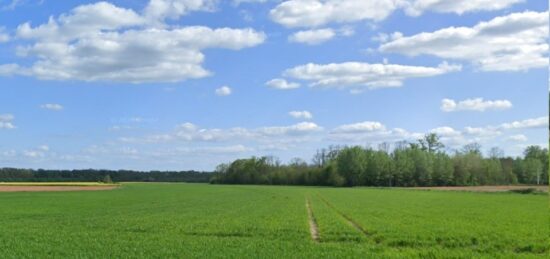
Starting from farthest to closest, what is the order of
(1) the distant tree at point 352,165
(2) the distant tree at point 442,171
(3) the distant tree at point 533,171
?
(3) the distant tree at point 533,171, (1) the distant tree at point 352,165, (2) the distant tree at point 442,171

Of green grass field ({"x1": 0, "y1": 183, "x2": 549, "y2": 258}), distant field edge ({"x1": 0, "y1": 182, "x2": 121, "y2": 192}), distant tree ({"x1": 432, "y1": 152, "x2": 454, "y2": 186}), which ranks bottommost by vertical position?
green grass field ({"x1": 0, "y1": 183, "x2": 549, "y2": 258})

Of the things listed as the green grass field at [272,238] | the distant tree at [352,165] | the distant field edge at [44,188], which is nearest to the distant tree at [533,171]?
the distant tree at [352,165]

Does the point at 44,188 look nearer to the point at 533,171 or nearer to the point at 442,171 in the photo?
the point at 442,171

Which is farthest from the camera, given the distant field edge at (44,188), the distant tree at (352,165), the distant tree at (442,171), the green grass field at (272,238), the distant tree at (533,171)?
the distant tree at (533,171)

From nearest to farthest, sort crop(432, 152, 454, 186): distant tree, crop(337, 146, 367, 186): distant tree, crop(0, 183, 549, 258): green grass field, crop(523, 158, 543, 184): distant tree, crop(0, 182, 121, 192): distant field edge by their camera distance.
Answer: crop(0, 183, 549, 258): green grass field, crop(0, 182, 121, 192): distant field edge, crop(432, 152, 454, 186): distant tree, crop(337, 146, 367, 186): distant tree, crop(523, 158, 543, 184): distant tree

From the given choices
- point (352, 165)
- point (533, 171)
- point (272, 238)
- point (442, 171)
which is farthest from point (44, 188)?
point (533, 171)

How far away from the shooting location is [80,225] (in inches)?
1554

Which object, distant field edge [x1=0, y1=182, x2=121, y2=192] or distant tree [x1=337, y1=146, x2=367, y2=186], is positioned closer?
distant field edge [x1=0, y1=182, x2=121, y2=192]

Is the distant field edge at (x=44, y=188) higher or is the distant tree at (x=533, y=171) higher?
the distant tree at (x=533, y=171)

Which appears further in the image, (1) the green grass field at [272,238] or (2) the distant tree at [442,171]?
(2) the distant tree at [442,171]

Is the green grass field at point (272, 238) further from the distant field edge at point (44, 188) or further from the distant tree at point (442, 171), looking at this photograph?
the distant tree at point (442, 171)

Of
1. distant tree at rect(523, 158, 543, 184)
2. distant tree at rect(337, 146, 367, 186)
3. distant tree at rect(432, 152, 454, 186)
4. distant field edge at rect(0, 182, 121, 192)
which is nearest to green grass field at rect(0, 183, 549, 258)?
distant field edge at rect(0, 182, 121, 192)

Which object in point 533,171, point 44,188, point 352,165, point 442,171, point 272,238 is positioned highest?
point 352,165

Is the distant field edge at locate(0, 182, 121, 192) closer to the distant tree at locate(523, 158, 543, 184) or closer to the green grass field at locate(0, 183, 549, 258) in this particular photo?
the green grass field at locate(0, 183, 549, 258)
